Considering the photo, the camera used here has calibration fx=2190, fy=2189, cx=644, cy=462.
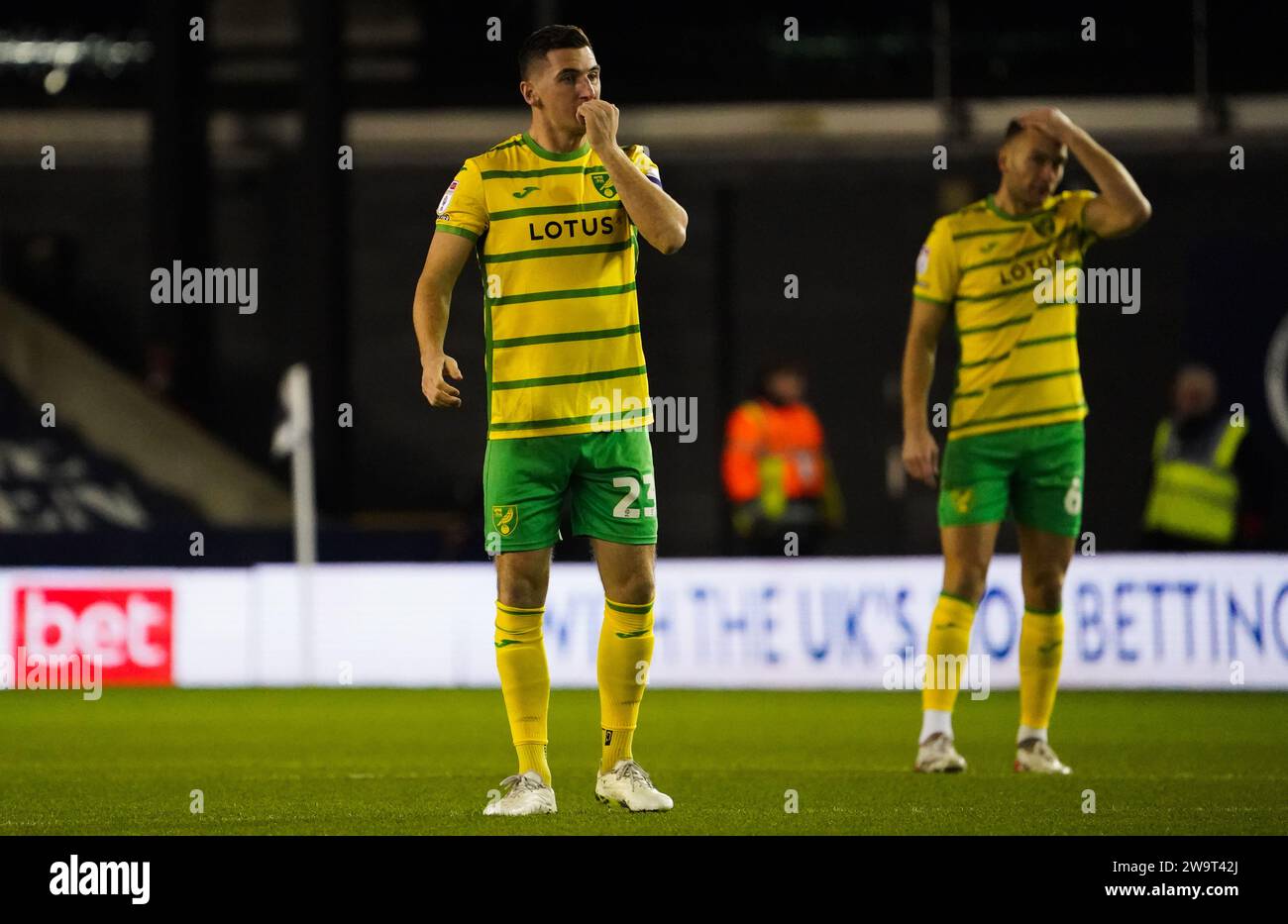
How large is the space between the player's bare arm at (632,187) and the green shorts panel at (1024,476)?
6.48 ft

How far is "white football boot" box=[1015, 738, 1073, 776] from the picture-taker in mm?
7715

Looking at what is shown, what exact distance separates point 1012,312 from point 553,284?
6.81 feet

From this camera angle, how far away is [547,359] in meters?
6.33

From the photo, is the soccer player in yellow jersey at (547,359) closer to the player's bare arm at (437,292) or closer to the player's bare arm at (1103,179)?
the player's bare arm at (437,292)

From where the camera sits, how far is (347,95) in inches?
757

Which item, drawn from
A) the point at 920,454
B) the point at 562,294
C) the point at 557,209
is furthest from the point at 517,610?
the point at 920,454

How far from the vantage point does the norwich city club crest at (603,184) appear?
6.35 m

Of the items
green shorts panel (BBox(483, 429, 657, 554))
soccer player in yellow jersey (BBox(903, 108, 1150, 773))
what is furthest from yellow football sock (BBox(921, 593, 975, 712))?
green shorts panel (BBox(483, 429, 657, 554))

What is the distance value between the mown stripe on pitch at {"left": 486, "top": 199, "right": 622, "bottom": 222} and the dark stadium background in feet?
41.5

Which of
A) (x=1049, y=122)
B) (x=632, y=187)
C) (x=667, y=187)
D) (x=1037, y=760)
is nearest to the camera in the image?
(x=632, y=187)

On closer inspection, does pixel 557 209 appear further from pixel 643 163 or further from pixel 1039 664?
pixel 1039 664

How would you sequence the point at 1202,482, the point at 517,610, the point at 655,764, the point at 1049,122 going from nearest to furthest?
1. the point at 517,610
2. the point at 1049,122
3. the point at 655,764
4. the point at 1202,482
